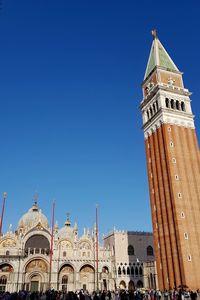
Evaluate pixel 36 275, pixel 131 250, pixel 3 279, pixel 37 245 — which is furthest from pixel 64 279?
pixel 131 250

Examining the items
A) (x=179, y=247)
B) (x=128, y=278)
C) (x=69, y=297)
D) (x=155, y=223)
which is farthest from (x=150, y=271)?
(x=69, y=297)

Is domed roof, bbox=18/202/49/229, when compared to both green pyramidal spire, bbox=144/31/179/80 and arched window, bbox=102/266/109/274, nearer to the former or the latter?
arched window, bbox=102/266/109/274

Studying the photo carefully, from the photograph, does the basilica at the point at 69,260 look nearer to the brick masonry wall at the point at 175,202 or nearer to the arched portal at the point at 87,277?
the arched portal at the point at 87,277

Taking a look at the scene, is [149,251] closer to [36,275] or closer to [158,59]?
[36,275]

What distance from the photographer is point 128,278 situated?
174 feet

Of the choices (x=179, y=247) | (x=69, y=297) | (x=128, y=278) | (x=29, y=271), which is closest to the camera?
(x=69, y=297)

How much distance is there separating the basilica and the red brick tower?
10.7 metres

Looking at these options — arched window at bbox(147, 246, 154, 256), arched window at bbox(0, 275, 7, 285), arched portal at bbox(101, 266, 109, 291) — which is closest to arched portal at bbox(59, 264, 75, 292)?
arched portal at bbox(101, 266, 109, 291)

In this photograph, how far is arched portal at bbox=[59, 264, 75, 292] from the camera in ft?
159

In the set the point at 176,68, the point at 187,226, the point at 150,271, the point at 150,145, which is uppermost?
the point at 176,68

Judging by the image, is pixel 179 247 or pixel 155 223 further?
pixel 155 223

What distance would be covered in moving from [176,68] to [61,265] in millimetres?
38654

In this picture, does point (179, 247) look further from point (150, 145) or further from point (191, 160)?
point (150, 145)

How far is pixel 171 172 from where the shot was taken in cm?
4206
